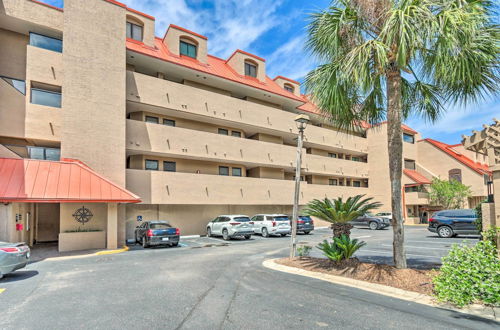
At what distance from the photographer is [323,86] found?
9766 millimetres

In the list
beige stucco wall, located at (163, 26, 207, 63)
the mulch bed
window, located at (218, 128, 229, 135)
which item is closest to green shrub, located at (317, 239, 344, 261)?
the mulch bed

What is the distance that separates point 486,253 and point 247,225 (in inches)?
616

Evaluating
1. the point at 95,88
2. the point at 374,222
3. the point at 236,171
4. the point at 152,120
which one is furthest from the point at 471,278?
the point at 374,222

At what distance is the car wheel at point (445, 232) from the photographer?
20078mm

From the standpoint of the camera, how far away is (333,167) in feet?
113

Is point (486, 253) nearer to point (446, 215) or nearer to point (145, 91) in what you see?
point (446, 215)

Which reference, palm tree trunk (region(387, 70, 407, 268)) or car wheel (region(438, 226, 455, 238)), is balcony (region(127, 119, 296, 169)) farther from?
palm tree trunk (region(387, 70, 407, 268))

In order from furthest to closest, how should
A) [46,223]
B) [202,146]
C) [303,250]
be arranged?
[202,146] → [46,223] → [303,250]

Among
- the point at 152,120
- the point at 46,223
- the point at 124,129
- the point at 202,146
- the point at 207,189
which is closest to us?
the point at 124,129

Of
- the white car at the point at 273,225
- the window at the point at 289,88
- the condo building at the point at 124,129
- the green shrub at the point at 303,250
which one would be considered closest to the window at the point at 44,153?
the condo building at the point at 124,129

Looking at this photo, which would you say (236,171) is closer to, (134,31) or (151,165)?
(151,165)

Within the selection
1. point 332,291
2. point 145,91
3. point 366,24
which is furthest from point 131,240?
point 366,24

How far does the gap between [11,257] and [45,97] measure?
39.5ft

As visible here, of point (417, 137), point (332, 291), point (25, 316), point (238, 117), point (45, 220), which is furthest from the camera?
point (417, 137)
